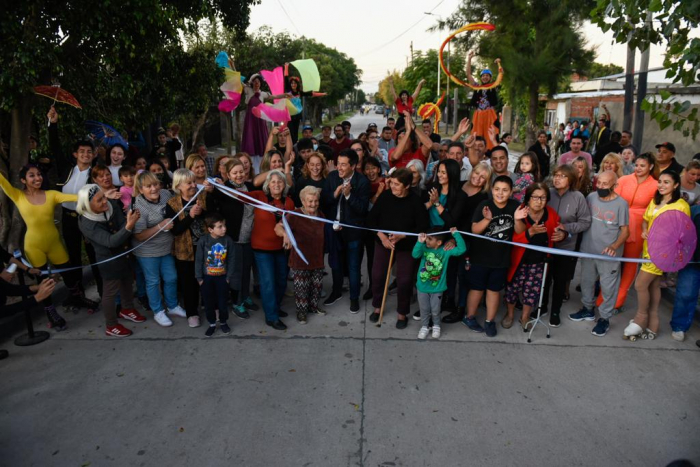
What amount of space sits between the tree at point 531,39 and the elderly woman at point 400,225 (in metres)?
9.81

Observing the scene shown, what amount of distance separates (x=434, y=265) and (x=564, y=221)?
1.57m

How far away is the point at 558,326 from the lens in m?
5.23

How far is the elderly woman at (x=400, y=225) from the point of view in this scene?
493 centimetres

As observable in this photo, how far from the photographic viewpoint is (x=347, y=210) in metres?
5.62

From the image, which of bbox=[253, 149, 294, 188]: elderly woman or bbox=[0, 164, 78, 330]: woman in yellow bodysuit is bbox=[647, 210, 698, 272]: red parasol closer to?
bbox=[253, 149, 294, 188]: elderly woman

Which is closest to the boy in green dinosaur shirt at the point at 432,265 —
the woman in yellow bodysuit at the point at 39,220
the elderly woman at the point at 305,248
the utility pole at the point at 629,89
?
the elderly woman at the point at 305,248

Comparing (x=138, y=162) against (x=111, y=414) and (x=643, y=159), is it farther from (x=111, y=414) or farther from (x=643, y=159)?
(x=643, y=159)

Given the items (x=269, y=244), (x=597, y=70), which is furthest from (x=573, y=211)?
(x=597, y=70)

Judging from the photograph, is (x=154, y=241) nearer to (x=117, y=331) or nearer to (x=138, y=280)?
(x=138, y=280)

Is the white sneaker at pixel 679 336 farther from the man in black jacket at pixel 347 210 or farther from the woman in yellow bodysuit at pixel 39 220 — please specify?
the woman in yellow bodysuit at pixel 39 220

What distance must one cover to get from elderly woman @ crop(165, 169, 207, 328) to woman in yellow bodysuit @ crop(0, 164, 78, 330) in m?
1.11

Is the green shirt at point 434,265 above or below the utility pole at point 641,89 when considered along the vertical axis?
below

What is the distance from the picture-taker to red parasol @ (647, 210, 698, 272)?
4.46 meters

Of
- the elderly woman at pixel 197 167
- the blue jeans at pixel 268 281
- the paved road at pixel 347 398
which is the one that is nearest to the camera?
the paved road at pixel 347 398
